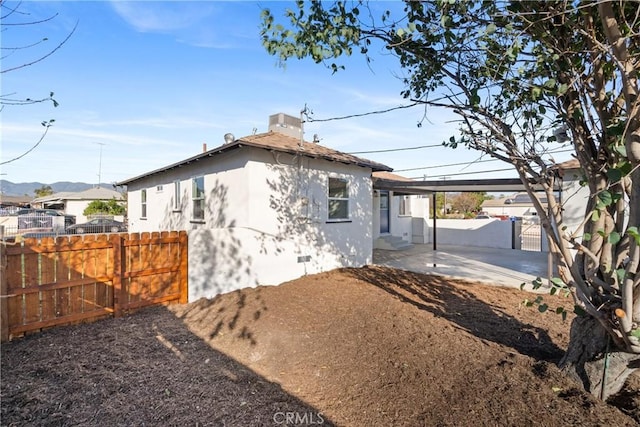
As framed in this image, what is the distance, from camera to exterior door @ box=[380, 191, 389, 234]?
15.2 metres

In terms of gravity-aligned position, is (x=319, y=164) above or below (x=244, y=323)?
above

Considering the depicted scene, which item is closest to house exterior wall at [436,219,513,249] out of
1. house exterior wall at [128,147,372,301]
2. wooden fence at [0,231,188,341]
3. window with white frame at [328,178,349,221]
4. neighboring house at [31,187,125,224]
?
house exterior wall at [128,147,372,301]

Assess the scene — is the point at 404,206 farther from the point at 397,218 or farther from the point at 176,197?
the point at 176,197

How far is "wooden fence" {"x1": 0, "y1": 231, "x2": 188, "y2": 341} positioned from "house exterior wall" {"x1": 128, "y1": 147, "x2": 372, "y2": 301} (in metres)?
0.51

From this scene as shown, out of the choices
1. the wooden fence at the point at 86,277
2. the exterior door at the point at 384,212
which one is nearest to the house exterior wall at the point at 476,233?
the exterior door at the point at 384,212

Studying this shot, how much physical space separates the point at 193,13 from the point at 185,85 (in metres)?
3.71

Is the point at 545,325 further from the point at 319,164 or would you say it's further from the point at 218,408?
the point at 319,164

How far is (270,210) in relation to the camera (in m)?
8.25

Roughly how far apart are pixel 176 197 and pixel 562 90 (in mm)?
11379

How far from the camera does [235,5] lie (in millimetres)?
6117

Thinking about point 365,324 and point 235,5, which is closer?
point 365,324

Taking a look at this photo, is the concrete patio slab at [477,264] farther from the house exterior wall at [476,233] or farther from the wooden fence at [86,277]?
the wooden fence at [86,277]

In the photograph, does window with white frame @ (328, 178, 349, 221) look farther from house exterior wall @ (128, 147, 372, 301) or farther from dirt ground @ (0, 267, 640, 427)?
dirt ground @ (0, 267, 640, 427)

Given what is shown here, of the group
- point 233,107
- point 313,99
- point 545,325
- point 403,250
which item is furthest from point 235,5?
point 403,250
